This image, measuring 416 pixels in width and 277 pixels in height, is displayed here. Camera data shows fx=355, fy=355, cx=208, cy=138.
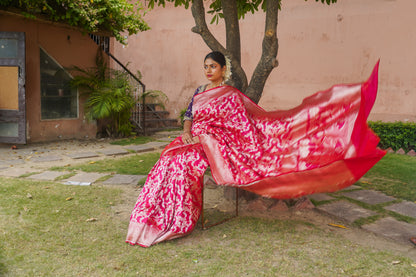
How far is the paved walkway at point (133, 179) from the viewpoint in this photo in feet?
10.8

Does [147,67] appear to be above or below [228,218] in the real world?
above

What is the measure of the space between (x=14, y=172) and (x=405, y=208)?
4954 millimetres

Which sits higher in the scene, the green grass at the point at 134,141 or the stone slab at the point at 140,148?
the green grass at the point at 134,141

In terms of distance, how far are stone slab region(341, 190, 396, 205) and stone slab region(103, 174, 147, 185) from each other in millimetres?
2597

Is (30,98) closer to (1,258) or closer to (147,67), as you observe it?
(147,67)

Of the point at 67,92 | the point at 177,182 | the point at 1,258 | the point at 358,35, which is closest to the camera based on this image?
the point at 1,258

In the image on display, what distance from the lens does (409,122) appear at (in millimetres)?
6973

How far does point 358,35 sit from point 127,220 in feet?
21.1

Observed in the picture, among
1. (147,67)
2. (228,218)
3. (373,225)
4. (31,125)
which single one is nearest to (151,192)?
(228,218)

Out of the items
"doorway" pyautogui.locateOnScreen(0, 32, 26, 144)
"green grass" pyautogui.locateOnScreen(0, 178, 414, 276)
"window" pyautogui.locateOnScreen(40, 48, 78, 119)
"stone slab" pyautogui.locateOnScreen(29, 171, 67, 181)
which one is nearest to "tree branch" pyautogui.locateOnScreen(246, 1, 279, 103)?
"green grass" pyautogui.locateOnScreen(0, 178, 414, 276)

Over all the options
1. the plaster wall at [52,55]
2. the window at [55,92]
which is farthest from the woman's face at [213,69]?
the window at [55,92]

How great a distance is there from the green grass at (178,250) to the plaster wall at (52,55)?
14.4 ft

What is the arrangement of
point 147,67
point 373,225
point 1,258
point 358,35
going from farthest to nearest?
point 147,67 → point 358,35 → point 373,225 → point 1,258

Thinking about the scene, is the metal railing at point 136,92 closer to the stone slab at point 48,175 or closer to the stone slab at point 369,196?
the stone slab at point 48,175
